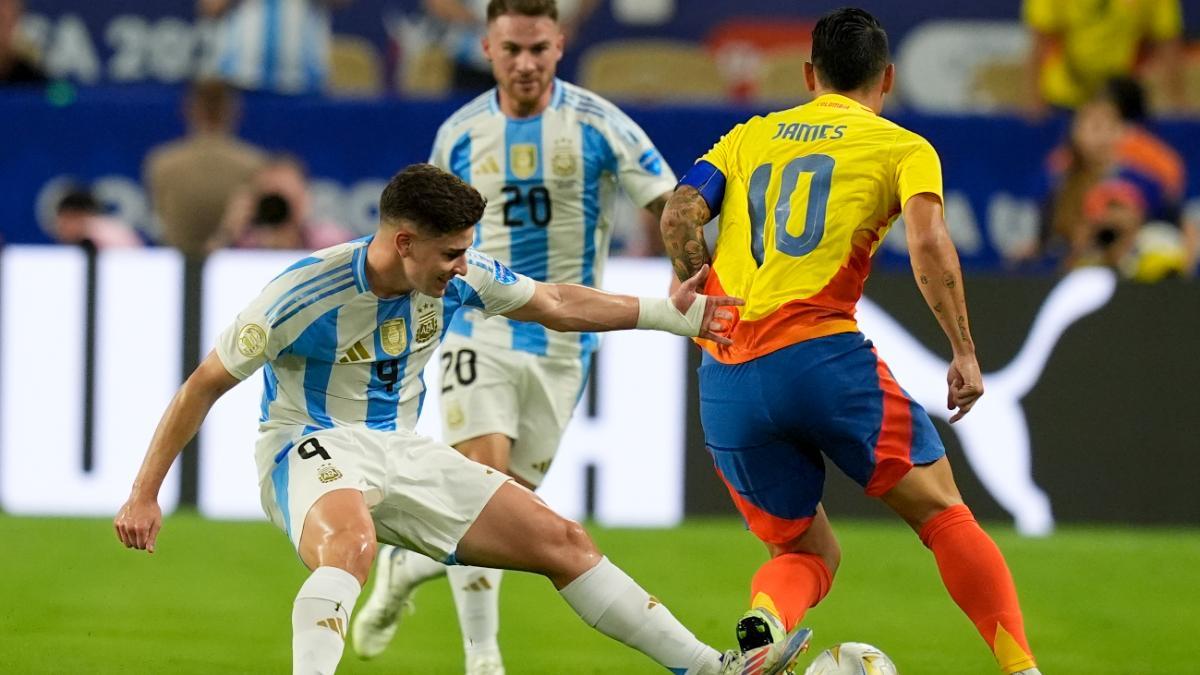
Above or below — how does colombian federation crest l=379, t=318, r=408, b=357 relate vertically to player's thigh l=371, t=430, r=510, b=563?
above

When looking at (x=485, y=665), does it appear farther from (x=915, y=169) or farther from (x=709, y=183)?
(x=915, y=169)

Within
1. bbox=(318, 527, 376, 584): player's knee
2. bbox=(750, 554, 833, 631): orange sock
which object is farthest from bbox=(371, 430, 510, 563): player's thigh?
bbox=(750, 554, 833, 631): orange sock

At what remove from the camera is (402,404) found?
5.77m

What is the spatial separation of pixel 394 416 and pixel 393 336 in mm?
282

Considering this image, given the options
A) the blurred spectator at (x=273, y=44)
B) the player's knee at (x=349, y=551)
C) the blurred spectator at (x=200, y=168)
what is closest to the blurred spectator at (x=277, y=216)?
the blurred spectator at (x=200, y=168)

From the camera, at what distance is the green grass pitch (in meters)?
6.95

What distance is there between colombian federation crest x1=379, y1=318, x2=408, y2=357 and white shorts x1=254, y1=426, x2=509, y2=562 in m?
0.25

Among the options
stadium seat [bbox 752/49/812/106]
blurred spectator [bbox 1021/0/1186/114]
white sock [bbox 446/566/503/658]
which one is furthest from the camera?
stadium seat [bbox 752/49/812/106]

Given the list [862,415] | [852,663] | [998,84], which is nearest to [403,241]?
[862,415]

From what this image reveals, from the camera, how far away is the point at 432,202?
5.20 meters

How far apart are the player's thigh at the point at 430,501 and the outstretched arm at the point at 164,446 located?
560mm

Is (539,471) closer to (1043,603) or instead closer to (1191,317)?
(1043,603)

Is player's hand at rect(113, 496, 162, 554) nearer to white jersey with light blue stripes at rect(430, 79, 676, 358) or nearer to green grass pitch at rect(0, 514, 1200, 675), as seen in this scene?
green grass pitch at rect(0, 514, 1200, 675)

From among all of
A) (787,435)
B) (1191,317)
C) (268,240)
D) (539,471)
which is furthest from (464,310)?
(1191,317)
